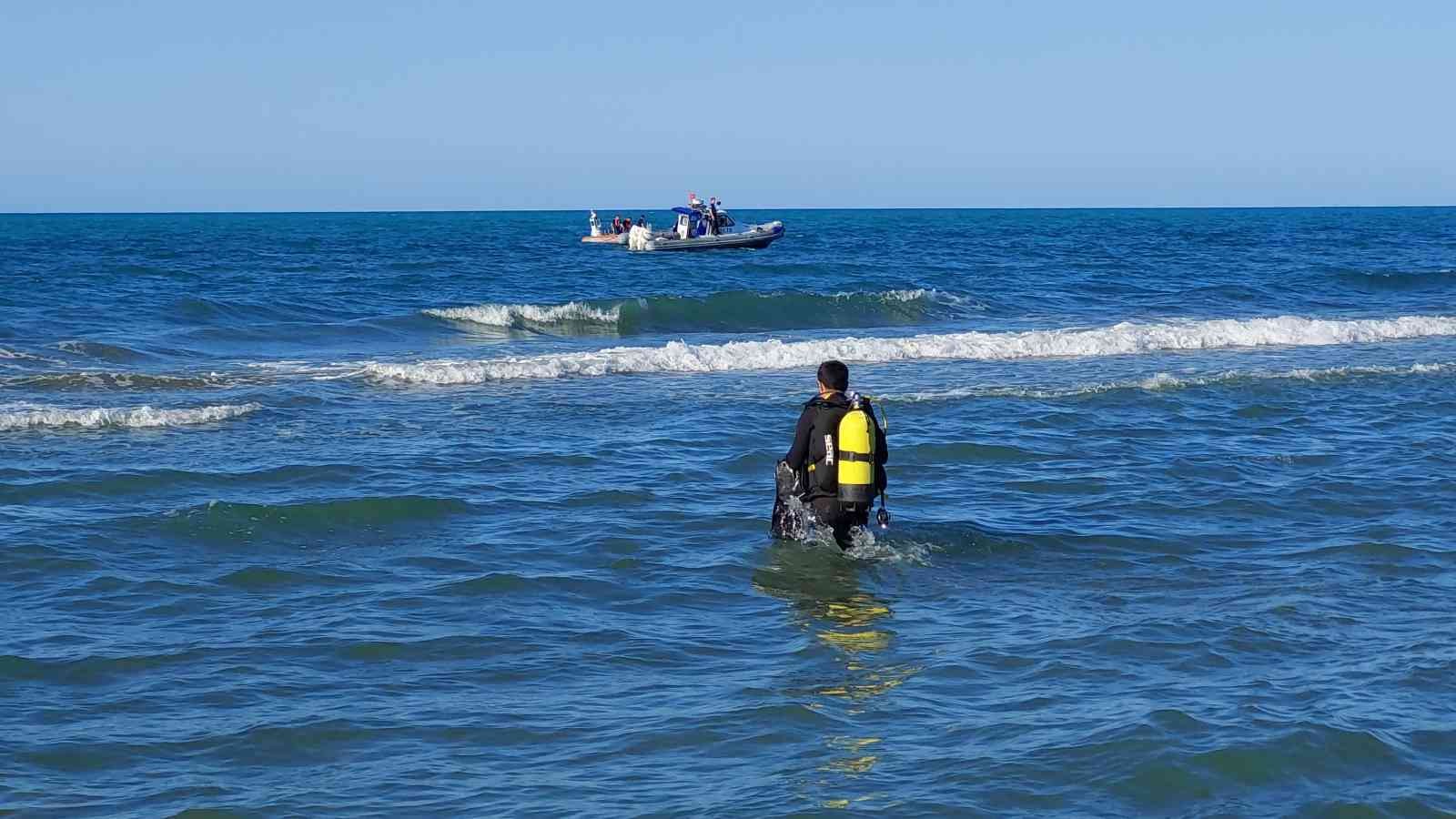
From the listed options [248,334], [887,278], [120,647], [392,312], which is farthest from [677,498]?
[887,278]

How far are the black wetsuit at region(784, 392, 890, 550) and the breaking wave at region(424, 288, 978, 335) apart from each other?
20.1m

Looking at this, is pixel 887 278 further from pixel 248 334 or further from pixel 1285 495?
pixel 1285 495

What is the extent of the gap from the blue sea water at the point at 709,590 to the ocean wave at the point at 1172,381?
0.11m

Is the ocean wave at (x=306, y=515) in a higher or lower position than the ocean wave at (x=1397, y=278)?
lower

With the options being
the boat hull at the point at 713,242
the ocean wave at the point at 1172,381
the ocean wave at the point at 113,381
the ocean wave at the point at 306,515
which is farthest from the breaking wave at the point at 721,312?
the boat hull at the point at 713,242

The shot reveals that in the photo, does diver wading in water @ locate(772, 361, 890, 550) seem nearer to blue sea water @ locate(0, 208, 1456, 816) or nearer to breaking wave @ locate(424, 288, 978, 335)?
blue sea water @ locate(0, 208, 1456, 816)

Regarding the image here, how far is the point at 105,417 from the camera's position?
1484 cm

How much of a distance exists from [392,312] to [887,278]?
14154 mm

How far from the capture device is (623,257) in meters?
50.8

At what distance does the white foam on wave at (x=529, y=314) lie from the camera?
2956 centimetres

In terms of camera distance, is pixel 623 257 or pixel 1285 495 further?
pixel 623 257

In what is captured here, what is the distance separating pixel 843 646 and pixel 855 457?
185 cm

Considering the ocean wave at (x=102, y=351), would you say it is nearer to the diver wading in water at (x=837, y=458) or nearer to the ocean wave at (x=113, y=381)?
the ocean wave at (x=113, y=381)

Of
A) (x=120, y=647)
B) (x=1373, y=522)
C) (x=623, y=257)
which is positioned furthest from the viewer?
(x=623, y=257)
